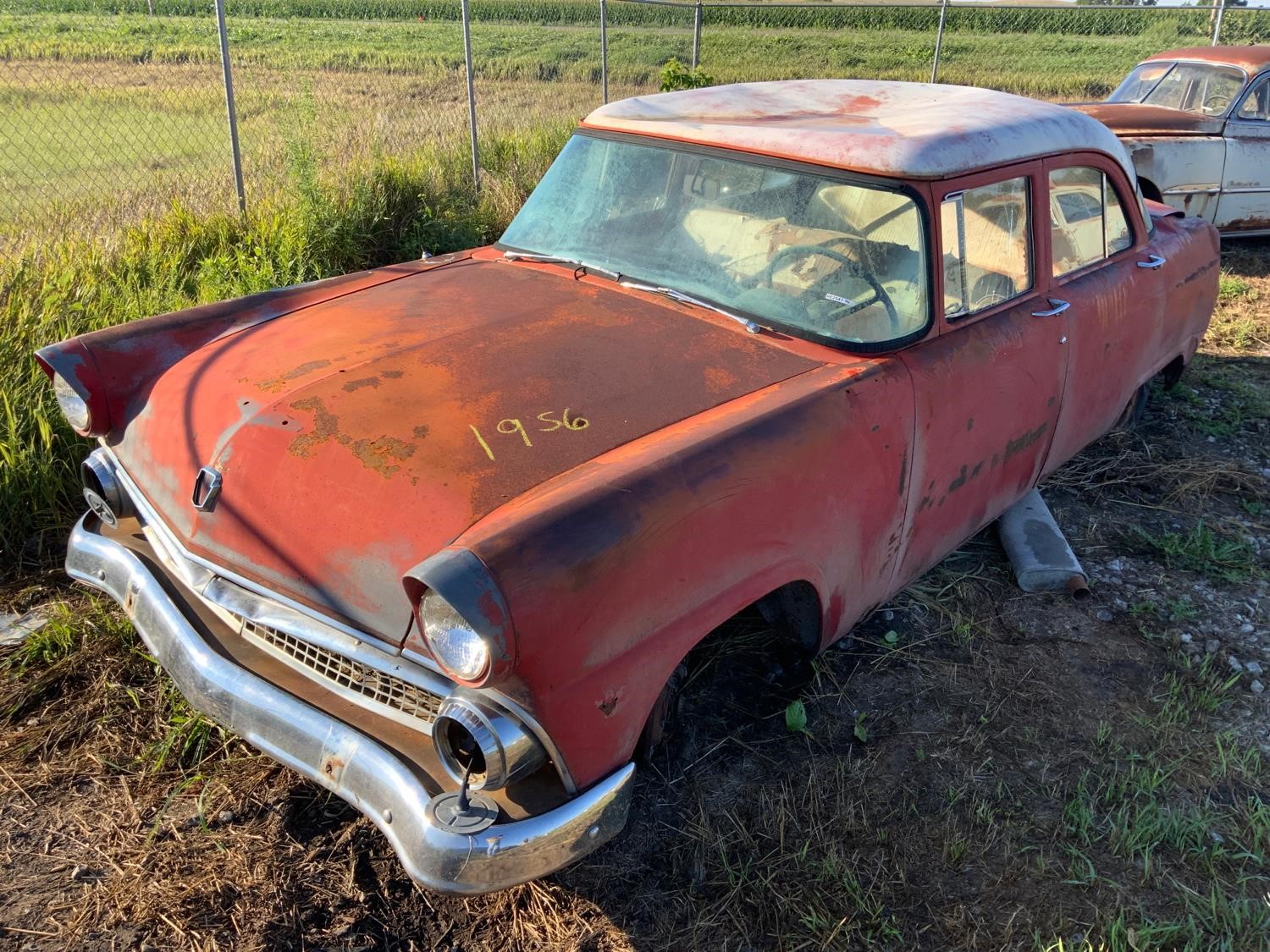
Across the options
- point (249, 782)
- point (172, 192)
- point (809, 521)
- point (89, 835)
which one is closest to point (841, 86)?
point (809, 521)

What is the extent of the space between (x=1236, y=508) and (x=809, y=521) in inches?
113

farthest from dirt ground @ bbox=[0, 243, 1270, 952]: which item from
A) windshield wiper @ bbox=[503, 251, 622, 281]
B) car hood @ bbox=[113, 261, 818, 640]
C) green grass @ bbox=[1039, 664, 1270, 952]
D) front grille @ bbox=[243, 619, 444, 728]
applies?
windshield wiper @ bbox=[503, 251, 622, 281]

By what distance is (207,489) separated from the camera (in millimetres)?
2369

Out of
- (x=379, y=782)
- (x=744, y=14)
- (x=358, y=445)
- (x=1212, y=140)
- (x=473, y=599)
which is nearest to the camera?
(x=473, y=599)

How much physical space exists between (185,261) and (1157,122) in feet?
22.8

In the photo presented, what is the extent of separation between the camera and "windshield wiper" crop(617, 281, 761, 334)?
2.86 m

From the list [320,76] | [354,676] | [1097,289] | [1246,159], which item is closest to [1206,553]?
[1097,289]

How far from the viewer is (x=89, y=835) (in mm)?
2490

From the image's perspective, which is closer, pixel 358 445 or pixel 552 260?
pixel 358 445

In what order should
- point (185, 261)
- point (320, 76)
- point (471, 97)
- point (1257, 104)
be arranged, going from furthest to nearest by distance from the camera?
1. point (320, 76)
2. point (1257, 104)
3. point (471, 97)
4. point (185, 261)

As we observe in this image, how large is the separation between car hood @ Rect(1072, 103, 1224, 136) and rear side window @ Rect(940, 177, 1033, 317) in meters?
5.00

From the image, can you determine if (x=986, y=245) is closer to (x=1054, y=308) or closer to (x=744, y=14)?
(x=1054, y=308)

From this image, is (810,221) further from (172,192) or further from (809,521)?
(172,192)

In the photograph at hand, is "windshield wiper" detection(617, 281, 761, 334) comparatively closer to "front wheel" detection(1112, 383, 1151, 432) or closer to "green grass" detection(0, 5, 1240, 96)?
"front wheel" detection(1112, 383, 1151, 432)
